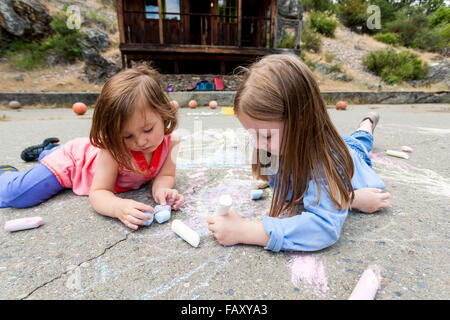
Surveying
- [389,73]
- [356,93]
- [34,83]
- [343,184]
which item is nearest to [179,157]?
[343,184]

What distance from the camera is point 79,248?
117 centimetres

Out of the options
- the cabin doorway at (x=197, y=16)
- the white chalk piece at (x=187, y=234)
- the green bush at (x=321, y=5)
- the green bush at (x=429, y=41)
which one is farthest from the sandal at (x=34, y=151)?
the green bush at (x=321, y=5)

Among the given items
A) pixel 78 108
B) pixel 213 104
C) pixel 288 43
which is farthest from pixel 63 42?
pixel 288 43

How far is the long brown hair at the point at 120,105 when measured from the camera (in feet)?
4.28

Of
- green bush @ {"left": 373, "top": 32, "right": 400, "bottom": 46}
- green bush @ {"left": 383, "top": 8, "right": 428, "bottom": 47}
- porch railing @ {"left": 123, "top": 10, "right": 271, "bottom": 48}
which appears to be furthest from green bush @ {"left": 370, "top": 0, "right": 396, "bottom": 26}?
porch railing @ {"left": 123, "top": 10, "right": 271, "bottom": 48}

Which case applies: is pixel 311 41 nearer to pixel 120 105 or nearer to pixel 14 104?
pixel 14 104

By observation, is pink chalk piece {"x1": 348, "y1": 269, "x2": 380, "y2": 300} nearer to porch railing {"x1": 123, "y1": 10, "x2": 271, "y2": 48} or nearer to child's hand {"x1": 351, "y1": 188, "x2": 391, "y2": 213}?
child's hand {"x1": 351, "y1": 188, "x2": 391, "y2": 213}

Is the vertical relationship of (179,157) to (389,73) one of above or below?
below

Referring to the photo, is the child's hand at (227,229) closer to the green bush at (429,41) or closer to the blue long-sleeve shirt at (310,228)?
the blue long-sleeve shirt at (310,228)

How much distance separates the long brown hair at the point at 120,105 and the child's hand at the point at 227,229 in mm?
622

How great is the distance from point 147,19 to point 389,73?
12751 mm

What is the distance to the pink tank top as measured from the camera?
5.51ft

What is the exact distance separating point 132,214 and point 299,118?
0.93m
